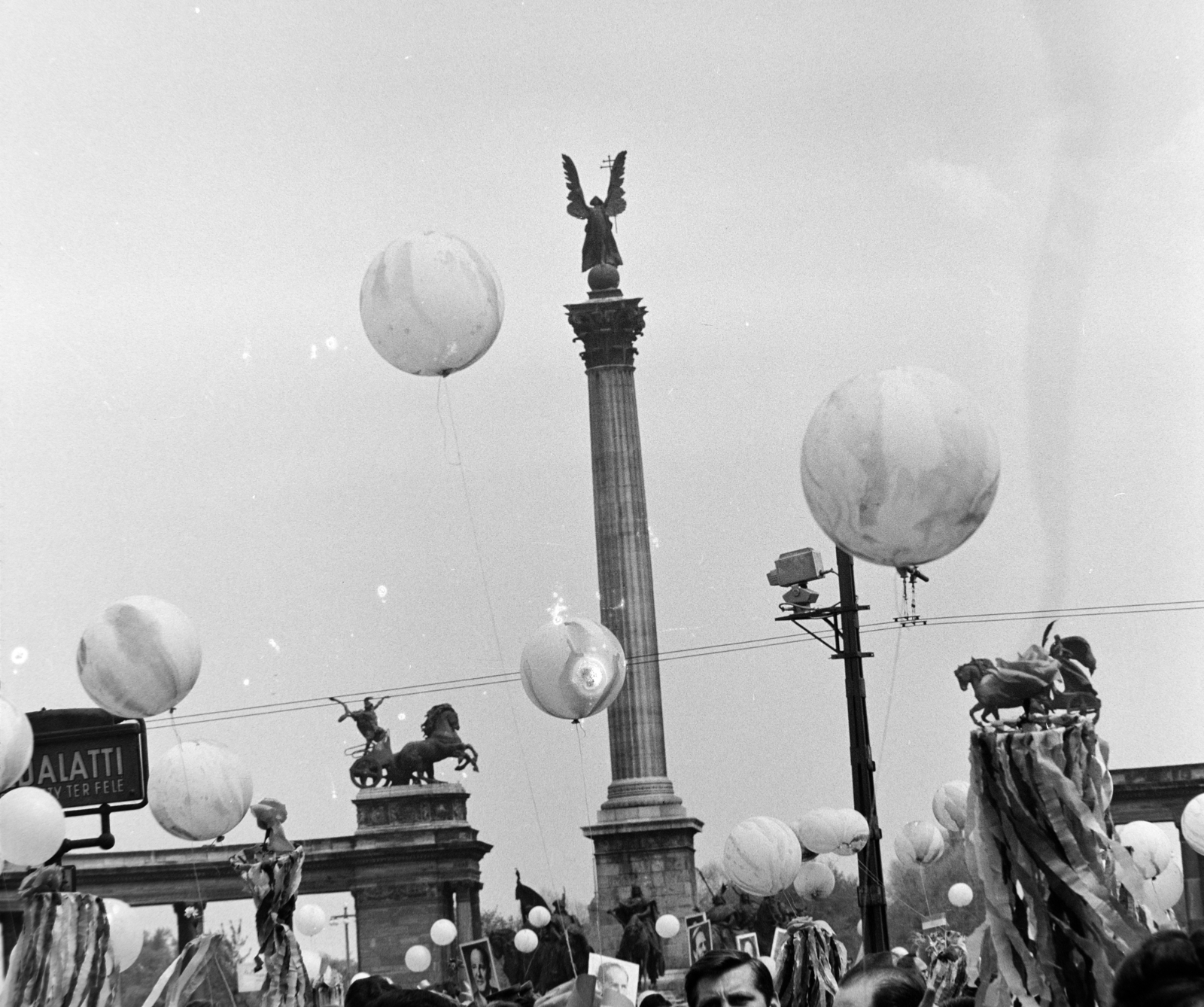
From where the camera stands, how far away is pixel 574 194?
30484 mm

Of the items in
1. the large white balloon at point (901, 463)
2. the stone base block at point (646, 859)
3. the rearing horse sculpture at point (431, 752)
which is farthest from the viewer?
the rearing horse sculpture at point (431, 752)

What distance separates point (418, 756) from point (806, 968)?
2321cm

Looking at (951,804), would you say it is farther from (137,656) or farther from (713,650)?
(713,650)

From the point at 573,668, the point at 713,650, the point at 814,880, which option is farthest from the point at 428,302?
the point at 713,650

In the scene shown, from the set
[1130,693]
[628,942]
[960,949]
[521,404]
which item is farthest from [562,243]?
[960,949]

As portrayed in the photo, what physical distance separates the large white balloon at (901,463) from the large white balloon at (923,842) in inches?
362

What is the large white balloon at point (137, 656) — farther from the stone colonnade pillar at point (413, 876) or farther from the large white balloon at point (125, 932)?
the stone colonnade pillar at point (413, 876)

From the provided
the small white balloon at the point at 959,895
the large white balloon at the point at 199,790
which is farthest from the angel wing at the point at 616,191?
the large white balloon at the point at 199,790

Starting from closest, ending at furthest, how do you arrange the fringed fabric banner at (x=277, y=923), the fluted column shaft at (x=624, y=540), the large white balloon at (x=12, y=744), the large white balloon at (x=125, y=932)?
the fringed fabric banner at (x=277, y=923)
the large white balloon at (x=12, y=744)
the large white balloon at (x=125, y=932)
the fluted column shaft at (x=624, y=540)

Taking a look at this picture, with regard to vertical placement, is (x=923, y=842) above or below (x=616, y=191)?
below

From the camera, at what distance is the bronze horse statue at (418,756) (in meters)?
28.8

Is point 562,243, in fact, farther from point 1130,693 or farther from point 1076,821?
point 1076,821

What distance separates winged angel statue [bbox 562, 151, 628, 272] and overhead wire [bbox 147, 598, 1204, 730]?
884 cm

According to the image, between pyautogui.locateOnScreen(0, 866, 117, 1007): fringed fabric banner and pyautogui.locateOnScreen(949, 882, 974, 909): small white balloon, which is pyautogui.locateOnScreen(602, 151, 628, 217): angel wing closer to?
pyautogui.locateOnScreen(949, 882, 974, 909): small white balloon
